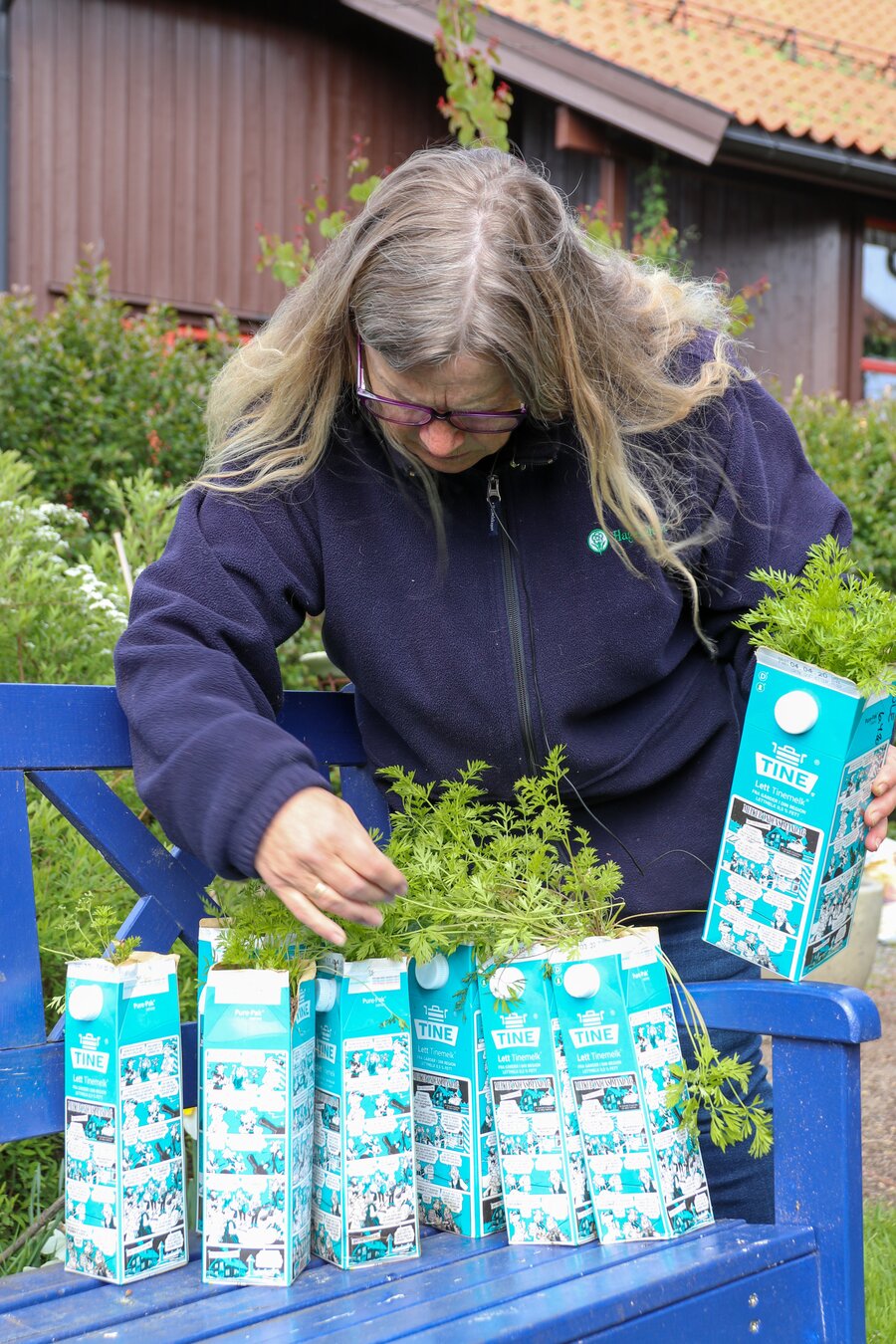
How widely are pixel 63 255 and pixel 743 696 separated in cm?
758

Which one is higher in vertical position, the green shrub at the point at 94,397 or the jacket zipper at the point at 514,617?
the green shrub at the point at 94,397

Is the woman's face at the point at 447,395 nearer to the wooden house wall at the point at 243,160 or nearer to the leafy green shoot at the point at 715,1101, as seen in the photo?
the leafy green shoot at the point at 715,1101

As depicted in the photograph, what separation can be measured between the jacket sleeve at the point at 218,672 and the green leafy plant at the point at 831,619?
0.64m

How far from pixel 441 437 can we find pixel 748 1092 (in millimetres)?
1084

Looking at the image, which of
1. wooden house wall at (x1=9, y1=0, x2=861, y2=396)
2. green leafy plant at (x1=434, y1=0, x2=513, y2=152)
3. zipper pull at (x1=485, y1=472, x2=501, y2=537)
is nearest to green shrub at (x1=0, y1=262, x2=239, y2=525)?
green leafy plant at (x1=434, y1=0, x2=513, y2=152)

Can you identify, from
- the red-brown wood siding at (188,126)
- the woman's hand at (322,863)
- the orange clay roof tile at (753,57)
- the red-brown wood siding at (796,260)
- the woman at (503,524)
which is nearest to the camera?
the woman's hand at (322,863)

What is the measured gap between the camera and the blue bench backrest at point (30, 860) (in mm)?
1744

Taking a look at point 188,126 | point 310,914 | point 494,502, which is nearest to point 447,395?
point 494,502

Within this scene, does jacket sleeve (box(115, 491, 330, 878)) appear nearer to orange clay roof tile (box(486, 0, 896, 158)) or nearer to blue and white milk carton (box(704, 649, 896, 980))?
blue and white milk carton (box(704, 649, 896, 980))

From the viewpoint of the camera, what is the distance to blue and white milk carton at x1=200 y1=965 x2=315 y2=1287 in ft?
5.22

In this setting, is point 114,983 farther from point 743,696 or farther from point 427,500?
point 743,696

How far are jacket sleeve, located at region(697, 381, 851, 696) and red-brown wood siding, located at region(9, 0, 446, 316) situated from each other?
7.01 m

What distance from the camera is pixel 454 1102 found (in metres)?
1.77

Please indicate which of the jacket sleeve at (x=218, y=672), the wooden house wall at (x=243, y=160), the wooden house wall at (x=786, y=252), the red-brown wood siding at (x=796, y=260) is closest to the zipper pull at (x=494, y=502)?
the jacket sleeve at (x=218, y=672)
